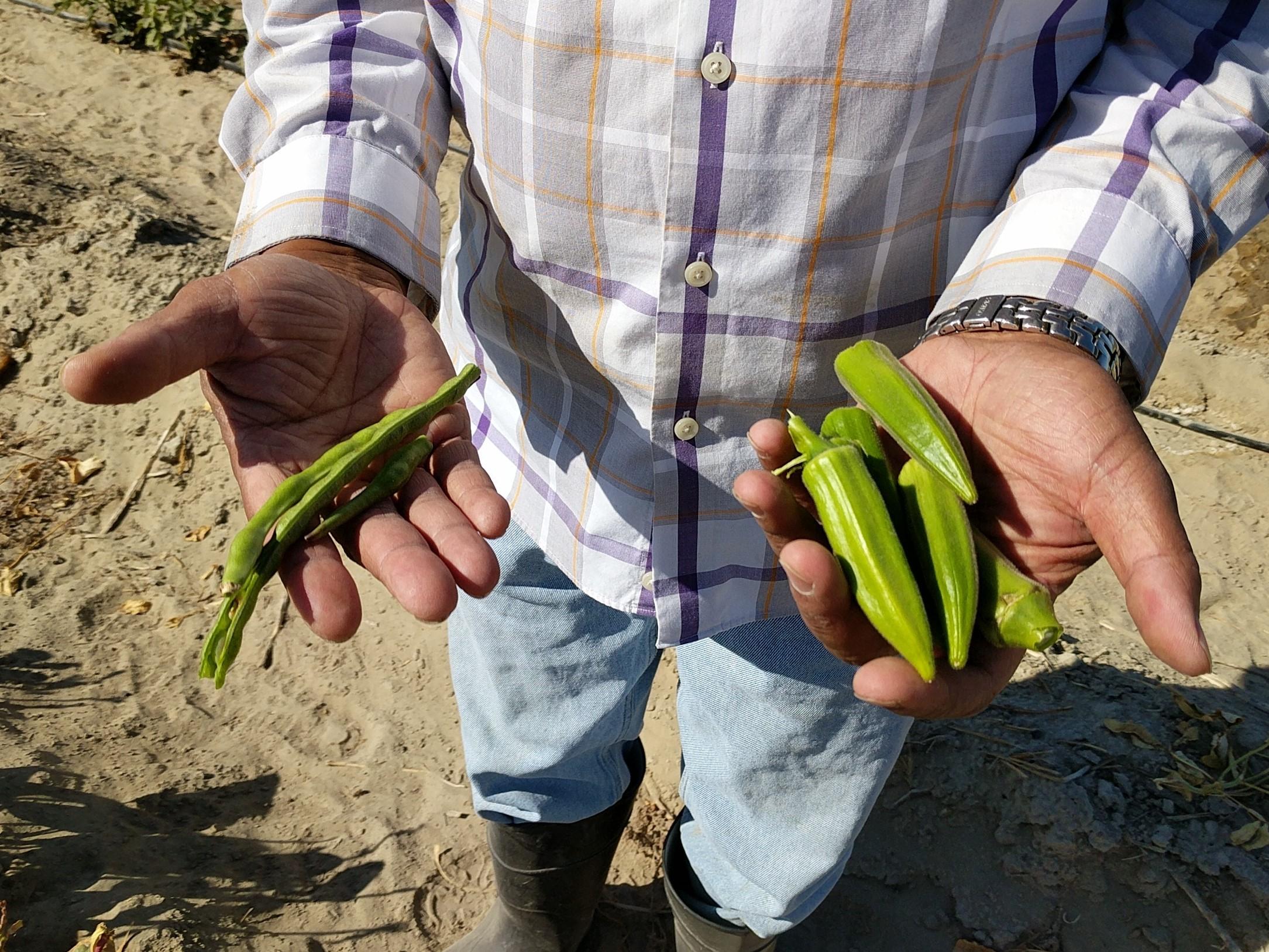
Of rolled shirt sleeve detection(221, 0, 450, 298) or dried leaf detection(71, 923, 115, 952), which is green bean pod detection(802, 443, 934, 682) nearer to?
rolled shirt sleeve detection(221, 0, 450, 298)

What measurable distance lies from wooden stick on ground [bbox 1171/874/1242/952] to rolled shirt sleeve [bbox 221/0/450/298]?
107 inches

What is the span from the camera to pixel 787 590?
2.07 metres

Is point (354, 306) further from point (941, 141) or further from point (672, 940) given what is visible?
point (672, 940)

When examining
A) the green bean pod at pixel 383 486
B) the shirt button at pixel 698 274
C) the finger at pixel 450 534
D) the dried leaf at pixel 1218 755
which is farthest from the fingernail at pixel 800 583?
the dried leaf at pixel 1218 755

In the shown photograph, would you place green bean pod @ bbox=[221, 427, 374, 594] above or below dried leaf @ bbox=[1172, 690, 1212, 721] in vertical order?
above

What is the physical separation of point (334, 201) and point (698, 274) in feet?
2.27

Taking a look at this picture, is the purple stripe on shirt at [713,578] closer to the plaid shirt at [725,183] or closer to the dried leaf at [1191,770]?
the plaid shirt at [725,183]

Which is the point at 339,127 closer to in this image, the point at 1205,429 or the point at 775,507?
the point at 775,507

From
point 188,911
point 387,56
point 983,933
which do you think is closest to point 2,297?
point 188,911

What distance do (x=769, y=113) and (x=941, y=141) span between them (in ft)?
1.02

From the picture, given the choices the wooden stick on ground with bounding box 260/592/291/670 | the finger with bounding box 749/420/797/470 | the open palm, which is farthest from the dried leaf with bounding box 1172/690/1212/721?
the wooden stick on ground with bounding box 260/592/291/670

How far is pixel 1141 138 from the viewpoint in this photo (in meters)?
1.70

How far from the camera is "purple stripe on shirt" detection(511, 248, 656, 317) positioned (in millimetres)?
1846

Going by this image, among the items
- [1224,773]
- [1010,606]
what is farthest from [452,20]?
[1224,773]
